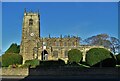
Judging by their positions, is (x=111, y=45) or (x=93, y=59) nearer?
(x=93, y=59)

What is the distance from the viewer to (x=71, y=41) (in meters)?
79.1

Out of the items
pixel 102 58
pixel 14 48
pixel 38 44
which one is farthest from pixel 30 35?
pixel 102 58

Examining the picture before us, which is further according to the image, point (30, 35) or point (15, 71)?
point (30, 35)

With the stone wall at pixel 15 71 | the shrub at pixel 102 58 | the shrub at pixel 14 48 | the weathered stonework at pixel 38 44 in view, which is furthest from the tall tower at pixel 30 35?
the stone wall at pixel 15 71

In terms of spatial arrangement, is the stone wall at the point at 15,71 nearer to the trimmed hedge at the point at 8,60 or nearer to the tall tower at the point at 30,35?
the trimmed hedge at the point at 8,60

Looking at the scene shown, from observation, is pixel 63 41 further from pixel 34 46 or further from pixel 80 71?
pixel 80 71

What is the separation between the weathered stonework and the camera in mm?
73500

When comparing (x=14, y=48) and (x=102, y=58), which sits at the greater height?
(x=14, y=48)

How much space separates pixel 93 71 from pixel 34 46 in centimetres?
4307

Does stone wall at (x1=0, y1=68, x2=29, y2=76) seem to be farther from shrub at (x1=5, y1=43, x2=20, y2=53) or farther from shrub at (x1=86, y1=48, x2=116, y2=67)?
shrub at (x1=5, y1=43, x2=20, y2=53)

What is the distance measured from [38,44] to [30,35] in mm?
3483

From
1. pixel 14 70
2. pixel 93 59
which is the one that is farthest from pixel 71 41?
pixel 14 70

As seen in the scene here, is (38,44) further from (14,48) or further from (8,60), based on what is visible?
(8,60)

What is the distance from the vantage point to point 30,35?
2982 inches
